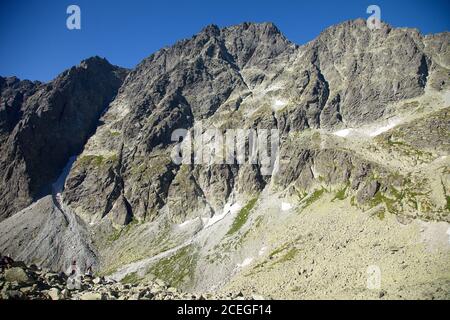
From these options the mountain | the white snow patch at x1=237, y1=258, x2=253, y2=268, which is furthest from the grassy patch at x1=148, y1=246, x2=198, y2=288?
the white snow patch at x1=237, y1=258, x2=253, y2=268

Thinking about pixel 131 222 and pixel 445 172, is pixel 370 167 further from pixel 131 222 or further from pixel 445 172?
pixel 131 222

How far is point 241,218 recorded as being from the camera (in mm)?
158375

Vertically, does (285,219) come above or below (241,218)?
below

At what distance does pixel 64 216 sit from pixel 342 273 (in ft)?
444

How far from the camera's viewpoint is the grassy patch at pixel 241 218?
150875mm

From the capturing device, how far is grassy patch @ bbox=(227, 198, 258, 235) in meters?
151

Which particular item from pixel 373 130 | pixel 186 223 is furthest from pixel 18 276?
pixel 373 130

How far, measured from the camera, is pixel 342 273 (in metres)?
92.3

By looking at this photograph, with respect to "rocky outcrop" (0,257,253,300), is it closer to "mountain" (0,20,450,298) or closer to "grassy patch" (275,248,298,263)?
"mountain" (0,20,450,298)

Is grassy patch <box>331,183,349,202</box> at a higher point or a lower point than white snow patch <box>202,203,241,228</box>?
higher

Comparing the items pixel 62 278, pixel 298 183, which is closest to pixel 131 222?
pixel 298 183

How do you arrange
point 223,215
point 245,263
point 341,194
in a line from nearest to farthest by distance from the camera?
point 245,263, point 341,194, point 223,215

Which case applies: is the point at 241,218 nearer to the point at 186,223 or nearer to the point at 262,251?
the point at 186,223

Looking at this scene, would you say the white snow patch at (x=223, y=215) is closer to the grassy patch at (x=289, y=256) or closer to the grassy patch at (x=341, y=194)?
the grassy patch at (x=341, y=194)
